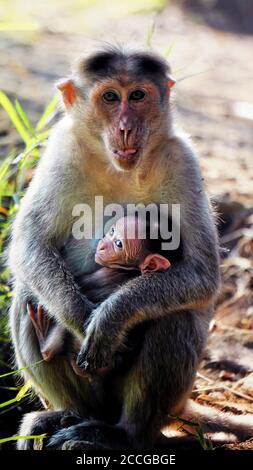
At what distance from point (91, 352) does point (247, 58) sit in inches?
355

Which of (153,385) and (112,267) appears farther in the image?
(112,267)

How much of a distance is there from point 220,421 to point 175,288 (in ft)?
3.57

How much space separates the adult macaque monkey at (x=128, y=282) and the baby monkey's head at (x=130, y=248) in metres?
0.09

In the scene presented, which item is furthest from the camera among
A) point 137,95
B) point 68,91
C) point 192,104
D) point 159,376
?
point 192,104

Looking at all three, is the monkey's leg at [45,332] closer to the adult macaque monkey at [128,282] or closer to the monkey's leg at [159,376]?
the adult macaque monkey at [128,282]

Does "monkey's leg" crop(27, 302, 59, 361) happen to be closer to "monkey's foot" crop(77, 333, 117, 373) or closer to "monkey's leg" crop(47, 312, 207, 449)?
"monkey's foot" crop(77, 333, 117, 373)

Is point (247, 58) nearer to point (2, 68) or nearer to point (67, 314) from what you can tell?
point (2, 68)

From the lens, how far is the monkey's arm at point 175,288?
→ 4520 millimetres

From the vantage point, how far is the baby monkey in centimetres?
463

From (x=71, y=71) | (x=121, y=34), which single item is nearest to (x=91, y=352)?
(x=71, y=71)

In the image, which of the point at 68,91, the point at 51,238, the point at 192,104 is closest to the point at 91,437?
the point at 51,238

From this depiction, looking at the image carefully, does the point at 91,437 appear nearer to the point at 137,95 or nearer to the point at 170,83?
the point at 137,95

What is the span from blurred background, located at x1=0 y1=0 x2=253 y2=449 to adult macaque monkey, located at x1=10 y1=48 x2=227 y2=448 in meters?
0.34

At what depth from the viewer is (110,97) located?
4746mm
